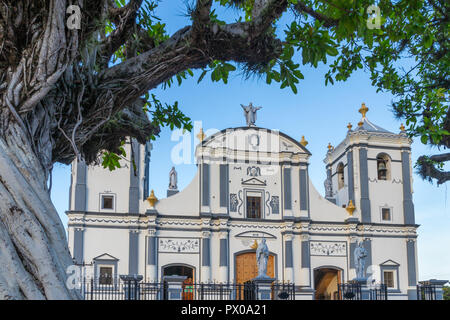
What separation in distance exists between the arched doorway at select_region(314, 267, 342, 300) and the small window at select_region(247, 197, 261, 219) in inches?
148

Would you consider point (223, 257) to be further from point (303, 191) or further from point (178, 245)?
point (303, 191)

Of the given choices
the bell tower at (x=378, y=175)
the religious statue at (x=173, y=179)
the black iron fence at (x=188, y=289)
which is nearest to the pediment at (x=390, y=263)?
the bell tower at (x=378, y=175)

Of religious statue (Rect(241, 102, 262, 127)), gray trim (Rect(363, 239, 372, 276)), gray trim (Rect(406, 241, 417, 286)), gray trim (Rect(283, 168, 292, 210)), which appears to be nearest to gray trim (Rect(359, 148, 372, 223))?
gray trim (Rect(363, 239, 372, 276))

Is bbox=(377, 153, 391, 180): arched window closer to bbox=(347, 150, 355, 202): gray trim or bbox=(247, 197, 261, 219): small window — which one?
bbox=(347, 150, 355, 202): gray trim

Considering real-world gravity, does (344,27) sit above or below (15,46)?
above

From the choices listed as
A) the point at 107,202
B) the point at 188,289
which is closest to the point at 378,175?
the point at 107,202

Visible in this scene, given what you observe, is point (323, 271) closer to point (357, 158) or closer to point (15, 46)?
point (357, 158)

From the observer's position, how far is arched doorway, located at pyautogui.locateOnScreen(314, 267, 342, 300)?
24.2 metres

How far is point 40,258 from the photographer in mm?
2984

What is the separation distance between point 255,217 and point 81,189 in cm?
784

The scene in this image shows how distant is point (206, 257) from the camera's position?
22.7 metres

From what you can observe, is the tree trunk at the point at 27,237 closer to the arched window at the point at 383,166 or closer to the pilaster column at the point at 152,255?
the pilaster column at the point at 152,255

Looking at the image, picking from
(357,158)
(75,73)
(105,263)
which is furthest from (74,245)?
(75,73)
